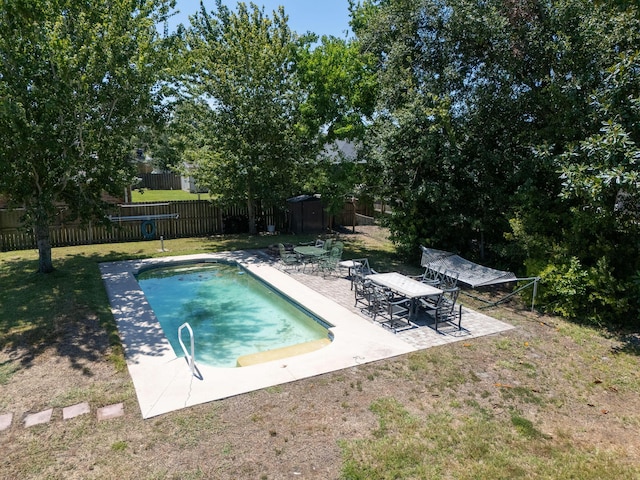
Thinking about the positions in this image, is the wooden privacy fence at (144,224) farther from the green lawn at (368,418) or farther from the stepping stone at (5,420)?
the stepping stone at (5,420)

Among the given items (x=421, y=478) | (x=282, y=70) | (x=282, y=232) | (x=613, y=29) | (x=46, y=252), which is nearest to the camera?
(x=421, y=478)

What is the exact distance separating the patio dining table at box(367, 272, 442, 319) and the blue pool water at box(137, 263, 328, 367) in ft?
5.76

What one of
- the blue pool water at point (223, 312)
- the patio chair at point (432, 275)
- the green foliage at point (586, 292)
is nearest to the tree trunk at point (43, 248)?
the blue pool water at point (223, 312)

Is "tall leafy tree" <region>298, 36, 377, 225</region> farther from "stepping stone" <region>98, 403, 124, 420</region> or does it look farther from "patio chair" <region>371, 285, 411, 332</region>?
"stepping stone" <region>98, 403, 124, 420</region>

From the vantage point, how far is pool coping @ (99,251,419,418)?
572cm

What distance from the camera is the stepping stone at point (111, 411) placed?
16.9 ft

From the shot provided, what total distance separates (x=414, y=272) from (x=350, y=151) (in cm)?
1464

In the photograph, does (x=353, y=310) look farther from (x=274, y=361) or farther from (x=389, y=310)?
(x=274, y=361)

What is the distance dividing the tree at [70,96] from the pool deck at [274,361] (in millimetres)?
2861

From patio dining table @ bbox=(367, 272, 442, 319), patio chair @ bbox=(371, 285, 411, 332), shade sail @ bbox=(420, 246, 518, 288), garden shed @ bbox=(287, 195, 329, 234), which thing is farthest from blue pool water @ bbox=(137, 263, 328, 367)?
garden shed @ bbox=(287, 195, 329, 234)

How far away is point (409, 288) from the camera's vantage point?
8.77m

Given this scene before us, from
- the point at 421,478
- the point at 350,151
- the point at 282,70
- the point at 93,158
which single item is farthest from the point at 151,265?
the point at 350,151

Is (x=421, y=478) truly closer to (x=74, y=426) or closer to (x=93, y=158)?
(x=74, y=426)

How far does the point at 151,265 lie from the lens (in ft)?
44.1
